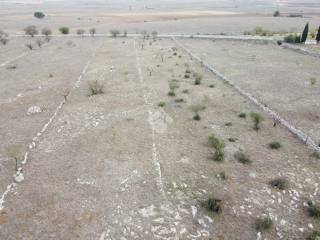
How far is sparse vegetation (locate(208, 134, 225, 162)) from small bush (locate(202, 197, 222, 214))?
9.72 feet

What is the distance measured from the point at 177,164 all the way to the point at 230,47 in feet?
118

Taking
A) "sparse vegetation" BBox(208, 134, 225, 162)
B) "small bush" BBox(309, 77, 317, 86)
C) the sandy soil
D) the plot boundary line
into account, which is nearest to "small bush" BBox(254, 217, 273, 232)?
"sparse vegetation" BBox(208, 134, 225, 162)

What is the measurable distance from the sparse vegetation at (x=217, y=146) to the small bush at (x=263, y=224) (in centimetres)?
384

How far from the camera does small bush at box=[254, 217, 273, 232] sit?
31.9 feet

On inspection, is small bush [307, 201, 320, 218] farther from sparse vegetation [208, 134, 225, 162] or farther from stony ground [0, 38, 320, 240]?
sparse vegetation [208, 134, 225, 162]

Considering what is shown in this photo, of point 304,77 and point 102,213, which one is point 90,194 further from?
point 304,77

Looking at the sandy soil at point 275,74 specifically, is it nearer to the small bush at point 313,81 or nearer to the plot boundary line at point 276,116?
the small bush at point 313,81

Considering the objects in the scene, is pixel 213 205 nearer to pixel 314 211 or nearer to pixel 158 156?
pixel 314 211

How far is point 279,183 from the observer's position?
38.7 feet

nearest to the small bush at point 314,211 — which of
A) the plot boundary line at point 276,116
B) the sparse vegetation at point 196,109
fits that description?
the plot boundary line at point 276,116

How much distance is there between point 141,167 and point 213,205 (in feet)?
12.2

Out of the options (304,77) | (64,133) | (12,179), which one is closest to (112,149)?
(64,133)

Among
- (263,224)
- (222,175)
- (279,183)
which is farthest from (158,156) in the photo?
(263,224)

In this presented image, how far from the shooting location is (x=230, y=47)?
45344mm
